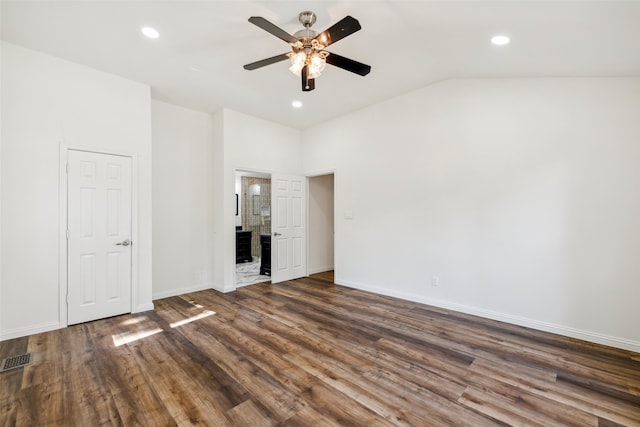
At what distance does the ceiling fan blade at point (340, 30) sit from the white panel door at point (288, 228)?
132 inches

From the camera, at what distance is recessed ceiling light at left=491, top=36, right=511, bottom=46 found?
2602mm

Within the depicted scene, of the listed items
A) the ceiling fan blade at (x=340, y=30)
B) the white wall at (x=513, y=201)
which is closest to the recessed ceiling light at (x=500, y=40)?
the white wall at (x=513, y=201)

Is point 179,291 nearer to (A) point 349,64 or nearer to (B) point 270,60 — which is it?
(B) point 270,60

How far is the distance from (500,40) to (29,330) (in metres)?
5.79

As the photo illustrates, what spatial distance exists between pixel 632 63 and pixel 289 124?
4.75 metres

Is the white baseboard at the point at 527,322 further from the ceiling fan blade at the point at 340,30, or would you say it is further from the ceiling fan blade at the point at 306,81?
the ceiling fan blade at the point at 340,30

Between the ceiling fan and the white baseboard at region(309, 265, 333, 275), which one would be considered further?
the white baseboard at region(309, 265, 333, 275)

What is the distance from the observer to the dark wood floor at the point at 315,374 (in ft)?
6.20

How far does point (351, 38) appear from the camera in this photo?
9.41 ft

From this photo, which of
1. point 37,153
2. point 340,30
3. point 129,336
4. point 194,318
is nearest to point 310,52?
point 340,30

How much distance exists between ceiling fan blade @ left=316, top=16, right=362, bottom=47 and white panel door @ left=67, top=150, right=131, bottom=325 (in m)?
3.11

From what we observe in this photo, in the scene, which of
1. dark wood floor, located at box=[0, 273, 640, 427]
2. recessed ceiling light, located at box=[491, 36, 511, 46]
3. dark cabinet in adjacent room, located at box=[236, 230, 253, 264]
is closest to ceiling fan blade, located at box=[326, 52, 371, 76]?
recessed ceiling light, located at box=[491, 36, 511, 46]

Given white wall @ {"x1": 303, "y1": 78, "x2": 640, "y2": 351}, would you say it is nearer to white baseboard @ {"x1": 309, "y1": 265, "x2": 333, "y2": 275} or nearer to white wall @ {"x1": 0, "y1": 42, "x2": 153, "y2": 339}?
white baseboard @ {"x1": 309, "y1": 265, "x2": 333, "y2": 275}

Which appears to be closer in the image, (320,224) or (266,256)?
(266,256)
